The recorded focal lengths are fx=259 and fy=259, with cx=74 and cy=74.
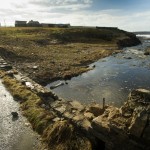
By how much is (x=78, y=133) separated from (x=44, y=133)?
Result: 2070 millimetres

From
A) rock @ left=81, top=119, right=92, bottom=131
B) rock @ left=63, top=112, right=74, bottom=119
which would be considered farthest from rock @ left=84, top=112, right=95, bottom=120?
rock @ left=63, top=112, right=74, bottom=119

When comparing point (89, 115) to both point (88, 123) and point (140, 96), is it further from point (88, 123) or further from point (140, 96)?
point (140, 96)

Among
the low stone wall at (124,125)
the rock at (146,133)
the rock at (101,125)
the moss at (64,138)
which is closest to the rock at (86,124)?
the low stone wall at (124,125)

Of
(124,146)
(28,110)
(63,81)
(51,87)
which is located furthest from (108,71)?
(124,146)

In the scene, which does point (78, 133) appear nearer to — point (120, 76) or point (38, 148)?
point (38, 148)

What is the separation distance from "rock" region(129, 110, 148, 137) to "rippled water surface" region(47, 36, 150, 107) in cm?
1350

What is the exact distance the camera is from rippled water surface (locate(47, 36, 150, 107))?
89.9ft

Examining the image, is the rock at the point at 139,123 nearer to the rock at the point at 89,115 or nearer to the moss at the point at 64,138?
the moss at the point at 64,138

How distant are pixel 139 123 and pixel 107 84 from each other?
2197cm

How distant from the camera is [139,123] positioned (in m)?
11.1

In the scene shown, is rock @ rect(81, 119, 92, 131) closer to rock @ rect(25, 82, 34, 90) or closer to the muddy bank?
the muddy bank

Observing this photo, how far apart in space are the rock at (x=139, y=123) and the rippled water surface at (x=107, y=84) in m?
13.5

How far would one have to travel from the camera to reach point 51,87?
30.0 meters

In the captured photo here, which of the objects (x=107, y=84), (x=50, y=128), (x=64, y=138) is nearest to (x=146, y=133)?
(x=64, y=138)
